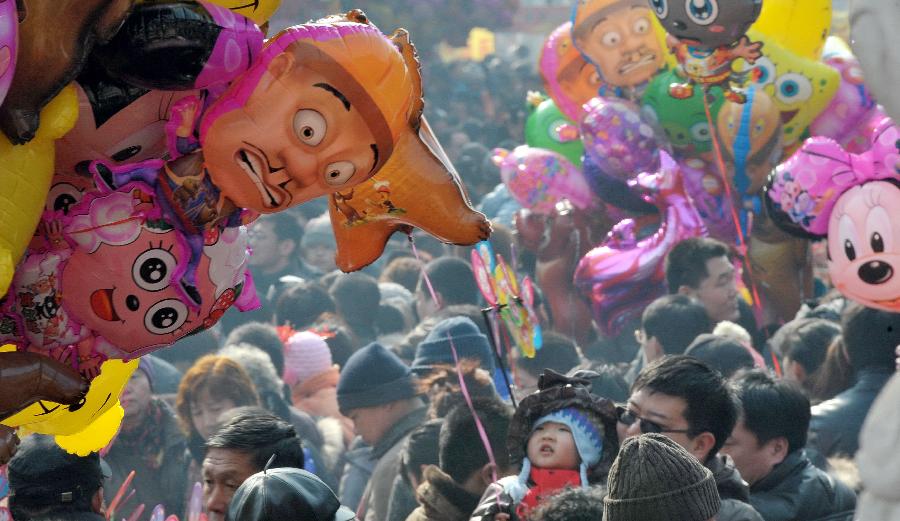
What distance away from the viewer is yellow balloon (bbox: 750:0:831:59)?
274 inches

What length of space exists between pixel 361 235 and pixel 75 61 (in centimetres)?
85

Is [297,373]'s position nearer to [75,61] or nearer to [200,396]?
[200,396]

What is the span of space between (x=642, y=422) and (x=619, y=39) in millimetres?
4207

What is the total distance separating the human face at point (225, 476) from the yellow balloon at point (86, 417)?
293 mm

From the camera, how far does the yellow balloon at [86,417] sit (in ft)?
9.46

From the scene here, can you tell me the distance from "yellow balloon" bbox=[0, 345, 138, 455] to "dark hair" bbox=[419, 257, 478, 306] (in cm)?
362

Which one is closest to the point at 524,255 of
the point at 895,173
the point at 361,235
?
the point at 895,173

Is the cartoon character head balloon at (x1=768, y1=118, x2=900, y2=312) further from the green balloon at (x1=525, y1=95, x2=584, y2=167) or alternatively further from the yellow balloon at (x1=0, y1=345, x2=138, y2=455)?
the green balloon at (x1=525, y1=95, x2=584, y2=167)

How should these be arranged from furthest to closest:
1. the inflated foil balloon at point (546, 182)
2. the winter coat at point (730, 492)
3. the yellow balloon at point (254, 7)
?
the inflated foil balloon at point (546, 182) → the winter coat at point (730, 492) → the yellow balloon at point (254, 7)

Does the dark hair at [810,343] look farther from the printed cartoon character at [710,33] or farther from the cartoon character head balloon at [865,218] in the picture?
the printed cartoon character at [710,33]

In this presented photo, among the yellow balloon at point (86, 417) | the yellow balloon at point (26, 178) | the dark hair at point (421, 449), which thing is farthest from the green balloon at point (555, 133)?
the yellow balloon at point (26, 178)

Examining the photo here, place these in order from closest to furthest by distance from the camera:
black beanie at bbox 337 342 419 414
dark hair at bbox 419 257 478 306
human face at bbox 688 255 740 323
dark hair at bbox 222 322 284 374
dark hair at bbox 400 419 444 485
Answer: dark hair at bbox 400 419 444 485, black beanie at bbox 337 342 419 414, human face at bbox 688 255 740 323, dark hair at bbox 222 322 284 374, dark hair at bbox 419 257 478 306

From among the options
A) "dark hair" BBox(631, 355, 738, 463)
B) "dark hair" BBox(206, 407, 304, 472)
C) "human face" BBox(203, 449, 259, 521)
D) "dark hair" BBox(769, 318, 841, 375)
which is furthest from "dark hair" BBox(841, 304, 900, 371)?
"human face" BBox(203, 449, 259, 521)

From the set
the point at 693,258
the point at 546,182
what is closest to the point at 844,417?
the point at 693,258
